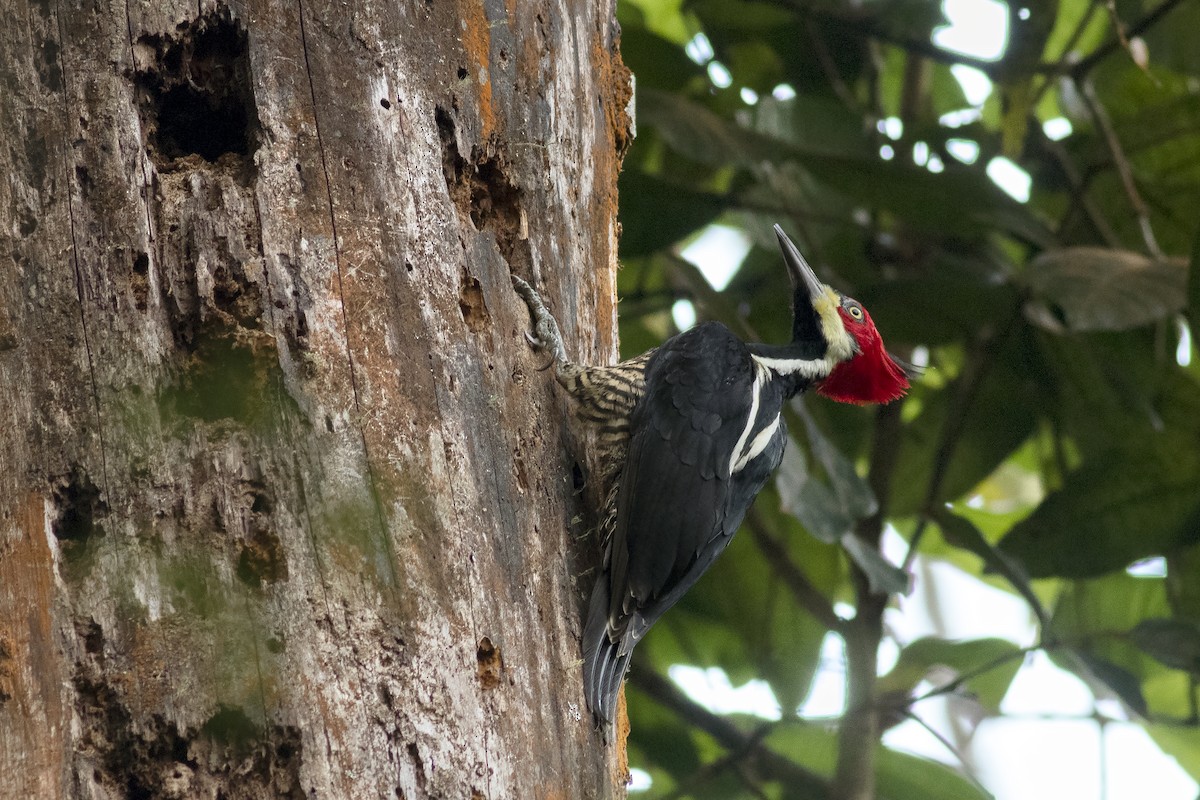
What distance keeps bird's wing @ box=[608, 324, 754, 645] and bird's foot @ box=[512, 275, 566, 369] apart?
425 millimetres

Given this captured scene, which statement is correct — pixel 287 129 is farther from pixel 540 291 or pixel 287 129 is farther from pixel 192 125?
pixel 540 291

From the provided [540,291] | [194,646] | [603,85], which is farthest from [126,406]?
[603,85]

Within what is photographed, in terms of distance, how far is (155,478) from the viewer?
82.8 inches

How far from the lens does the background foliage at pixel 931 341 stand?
396 cm

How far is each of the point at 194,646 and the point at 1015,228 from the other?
119 inches

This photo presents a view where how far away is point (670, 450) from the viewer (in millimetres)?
3100

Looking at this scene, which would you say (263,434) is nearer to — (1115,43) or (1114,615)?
(1114,615)

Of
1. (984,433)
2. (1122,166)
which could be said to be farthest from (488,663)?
(1122,166)

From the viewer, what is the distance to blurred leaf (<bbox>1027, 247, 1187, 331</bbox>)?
143 inches

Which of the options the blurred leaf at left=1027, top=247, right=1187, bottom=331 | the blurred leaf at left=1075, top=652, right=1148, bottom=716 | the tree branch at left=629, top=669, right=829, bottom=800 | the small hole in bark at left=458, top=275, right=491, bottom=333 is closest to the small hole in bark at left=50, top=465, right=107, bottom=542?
the small hole in bark at left=458, top=275, right=491, bottom=333

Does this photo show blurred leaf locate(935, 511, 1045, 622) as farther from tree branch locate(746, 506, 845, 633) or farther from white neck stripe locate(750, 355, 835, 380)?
white neck stripe locate(750, 355, 835, 380)

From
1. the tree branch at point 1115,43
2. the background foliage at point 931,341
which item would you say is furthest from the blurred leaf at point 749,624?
the tree branch at point 1115,43

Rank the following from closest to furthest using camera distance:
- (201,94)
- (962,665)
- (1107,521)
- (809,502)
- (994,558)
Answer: (201,94), (809,502), (994,558), (1107,521), (962,665)

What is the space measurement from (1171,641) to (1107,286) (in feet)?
3.45
